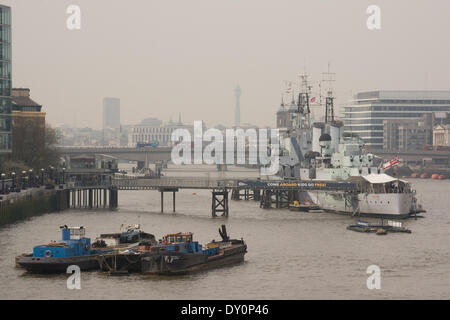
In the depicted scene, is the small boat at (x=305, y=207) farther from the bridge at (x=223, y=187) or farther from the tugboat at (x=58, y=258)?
the tugboat at (x=58, y=258)

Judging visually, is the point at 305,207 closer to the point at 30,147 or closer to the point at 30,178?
the point at 30,178

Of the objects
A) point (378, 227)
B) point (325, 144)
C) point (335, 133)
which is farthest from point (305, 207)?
point (378, 227)

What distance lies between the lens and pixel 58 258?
61.6 m

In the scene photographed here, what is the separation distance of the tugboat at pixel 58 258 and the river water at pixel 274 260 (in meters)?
0.77

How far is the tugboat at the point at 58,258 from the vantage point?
6150 cm

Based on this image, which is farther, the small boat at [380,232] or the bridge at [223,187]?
the bridge at [223,187]

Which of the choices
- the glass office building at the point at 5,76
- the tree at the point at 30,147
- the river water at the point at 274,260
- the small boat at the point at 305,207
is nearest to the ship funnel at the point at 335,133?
the small boat at the point at 305,207

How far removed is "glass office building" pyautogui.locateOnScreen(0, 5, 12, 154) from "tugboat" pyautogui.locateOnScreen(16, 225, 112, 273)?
52.9 meters

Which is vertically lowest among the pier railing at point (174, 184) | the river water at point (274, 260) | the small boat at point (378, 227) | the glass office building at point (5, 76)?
the river water at point (274, 260)

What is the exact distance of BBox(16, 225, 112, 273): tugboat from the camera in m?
61.5

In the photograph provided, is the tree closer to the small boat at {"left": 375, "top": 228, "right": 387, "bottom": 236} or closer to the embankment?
the embankment

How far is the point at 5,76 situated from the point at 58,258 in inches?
2185

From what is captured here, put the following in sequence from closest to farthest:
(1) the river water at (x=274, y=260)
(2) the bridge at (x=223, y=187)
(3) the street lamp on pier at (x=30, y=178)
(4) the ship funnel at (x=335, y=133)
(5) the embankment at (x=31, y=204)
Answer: (1) the river water at (x=274, y=260), (5) the embankment at (x=31, y=204), (2) the bridge at (x=223, y=187), (3) the street lamp on pier at (x=30, y=178), (4) the ship funnel at (x=335, y=133)
